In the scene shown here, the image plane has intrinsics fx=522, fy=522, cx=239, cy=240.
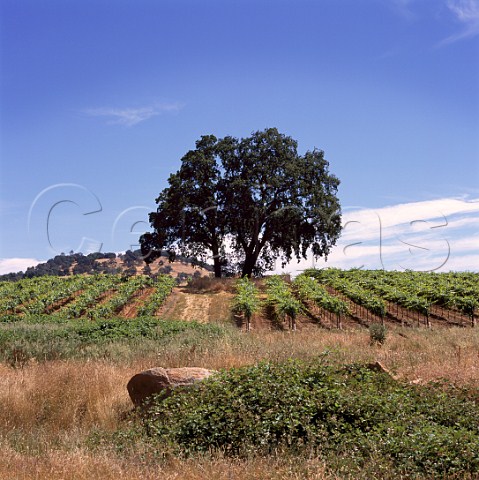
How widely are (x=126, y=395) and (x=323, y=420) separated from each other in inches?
173

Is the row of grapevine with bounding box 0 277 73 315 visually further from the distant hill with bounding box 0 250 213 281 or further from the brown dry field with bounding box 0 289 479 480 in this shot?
the distant hill with bounding box 0 250 213 281

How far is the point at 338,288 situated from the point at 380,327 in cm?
2042

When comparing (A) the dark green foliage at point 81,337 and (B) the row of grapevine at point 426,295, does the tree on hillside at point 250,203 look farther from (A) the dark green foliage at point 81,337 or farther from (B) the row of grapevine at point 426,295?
(A) the dark green foliage at point 81,337

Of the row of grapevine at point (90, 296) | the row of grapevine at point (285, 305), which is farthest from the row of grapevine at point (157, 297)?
the row of grapevine at point (285, 305)

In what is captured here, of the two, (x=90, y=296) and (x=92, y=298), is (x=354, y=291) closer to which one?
(x=92, y=298)

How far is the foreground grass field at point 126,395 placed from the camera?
20.8 ft

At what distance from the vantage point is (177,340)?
15.0 m

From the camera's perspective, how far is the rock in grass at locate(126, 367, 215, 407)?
9898 mm

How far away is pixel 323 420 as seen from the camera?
322 inches

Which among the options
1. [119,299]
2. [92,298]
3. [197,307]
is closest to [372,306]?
[197,307]

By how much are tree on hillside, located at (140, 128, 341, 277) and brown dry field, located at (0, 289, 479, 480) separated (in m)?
26.3

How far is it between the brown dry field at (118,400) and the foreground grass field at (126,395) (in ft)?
0.07

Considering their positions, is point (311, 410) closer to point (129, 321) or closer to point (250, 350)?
point (250, 350)

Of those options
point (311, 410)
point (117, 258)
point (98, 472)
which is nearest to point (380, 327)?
point (311, 410)
